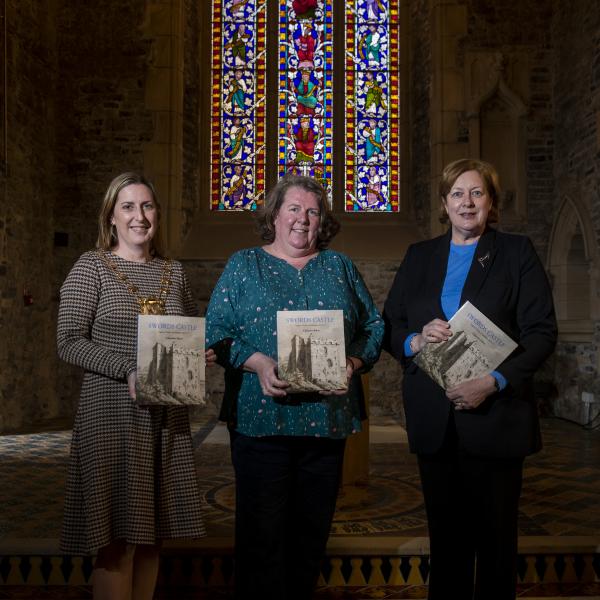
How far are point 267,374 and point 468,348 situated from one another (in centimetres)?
59

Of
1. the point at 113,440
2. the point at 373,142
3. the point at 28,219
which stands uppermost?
the point at 373,142

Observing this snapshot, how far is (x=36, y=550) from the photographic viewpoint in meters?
3.04

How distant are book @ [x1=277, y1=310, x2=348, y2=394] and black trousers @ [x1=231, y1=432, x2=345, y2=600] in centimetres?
20

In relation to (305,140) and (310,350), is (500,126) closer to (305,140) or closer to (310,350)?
(305,140)

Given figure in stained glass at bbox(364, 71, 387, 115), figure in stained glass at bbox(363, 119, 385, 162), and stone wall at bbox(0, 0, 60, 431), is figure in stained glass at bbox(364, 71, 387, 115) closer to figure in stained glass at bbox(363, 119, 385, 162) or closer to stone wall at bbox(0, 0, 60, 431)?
figure in stained glass at bbox(363, 119, 385, 162)

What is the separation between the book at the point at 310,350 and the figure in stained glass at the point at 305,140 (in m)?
7.26

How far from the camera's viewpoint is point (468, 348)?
1.93 m

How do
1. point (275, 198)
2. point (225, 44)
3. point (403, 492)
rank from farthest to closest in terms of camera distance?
point (225, 44) → point (403, 492) → point (275, 198)

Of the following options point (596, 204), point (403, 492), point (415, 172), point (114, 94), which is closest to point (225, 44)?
point (114, 94)

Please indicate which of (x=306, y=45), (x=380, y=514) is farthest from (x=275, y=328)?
(x=306, y=45)

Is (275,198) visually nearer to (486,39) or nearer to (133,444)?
(133,444)

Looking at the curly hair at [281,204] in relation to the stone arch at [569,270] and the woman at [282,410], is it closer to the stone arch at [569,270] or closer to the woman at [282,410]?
the woman at [282,410]

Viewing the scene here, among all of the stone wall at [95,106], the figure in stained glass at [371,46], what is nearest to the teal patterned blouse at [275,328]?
the stone wall at [95,106]

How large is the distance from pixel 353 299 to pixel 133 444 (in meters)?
0.80
